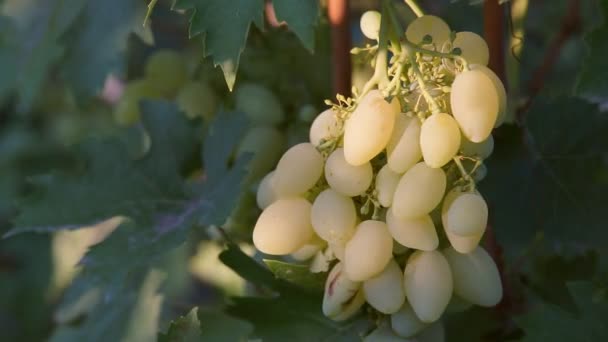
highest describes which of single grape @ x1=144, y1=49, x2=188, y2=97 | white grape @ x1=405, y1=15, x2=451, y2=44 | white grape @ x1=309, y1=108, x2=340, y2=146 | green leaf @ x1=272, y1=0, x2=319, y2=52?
green leaf @ x1=272, y1=0, x2=319, y2=52

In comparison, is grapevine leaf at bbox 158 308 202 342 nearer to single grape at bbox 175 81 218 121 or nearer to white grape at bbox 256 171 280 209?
white grape at bbox 256 171 280 209

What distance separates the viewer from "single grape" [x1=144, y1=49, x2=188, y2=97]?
3.70 ft

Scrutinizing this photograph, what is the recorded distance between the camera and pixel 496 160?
0.94 meters

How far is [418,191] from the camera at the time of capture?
655mm

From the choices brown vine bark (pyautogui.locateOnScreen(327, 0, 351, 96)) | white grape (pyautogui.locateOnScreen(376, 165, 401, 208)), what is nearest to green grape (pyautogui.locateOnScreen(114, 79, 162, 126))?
brown vine bark (pyautogui.locateOnScreen(327, 0, 351, 96))

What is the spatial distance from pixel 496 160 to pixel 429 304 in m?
0.30

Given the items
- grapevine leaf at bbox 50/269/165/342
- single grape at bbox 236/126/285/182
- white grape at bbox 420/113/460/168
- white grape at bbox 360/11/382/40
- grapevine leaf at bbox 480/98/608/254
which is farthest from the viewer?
grapevine leaf at bbox 50/269/165/342

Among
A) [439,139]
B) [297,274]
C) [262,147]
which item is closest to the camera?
[439,139]

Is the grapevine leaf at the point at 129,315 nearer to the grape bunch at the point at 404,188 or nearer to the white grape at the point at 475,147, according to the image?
the grape bunch at the point at 404,188

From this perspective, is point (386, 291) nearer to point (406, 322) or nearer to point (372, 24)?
point (406, 322)

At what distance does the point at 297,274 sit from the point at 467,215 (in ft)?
0.58

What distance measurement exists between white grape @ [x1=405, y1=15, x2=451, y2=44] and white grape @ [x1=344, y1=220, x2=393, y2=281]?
159 millimetres

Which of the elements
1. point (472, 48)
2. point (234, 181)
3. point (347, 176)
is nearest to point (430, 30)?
point (472, 48)

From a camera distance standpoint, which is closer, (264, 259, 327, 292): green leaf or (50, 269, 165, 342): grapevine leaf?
(264, 259, 327, 292): green leaf
